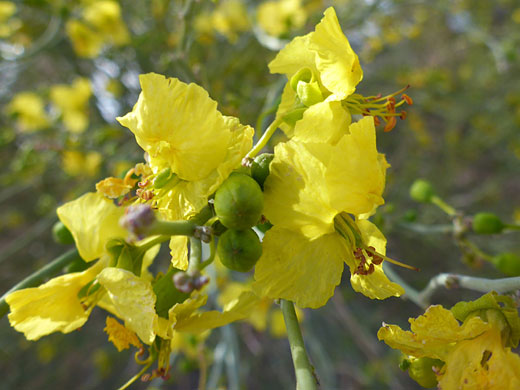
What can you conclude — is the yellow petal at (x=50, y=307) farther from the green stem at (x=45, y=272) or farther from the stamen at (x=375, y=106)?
the stamen at (x=375, y=106)

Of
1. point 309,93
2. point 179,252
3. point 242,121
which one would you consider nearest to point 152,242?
point 179,252

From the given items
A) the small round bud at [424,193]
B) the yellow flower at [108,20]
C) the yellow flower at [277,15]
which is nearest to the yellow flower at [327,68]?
the small round bud at [424,193]

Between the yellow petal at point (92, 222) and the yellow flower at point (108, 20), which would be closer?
the yellow petal at point (92, 222)

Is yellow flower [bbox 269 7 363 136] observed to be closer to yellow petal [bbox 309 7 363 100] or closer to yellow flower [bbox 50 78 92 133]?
yellow petal [bbox 309 7 363 100]

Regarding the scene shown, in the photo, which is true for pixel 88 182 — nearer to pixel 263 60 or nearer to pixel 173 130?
pixel 263 60

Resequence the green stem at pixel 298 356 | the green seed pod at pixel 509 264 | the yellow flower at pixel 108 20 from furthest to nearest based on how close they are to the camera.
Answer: the yellow flower at pixel 108 20 → the green seed pod at pixel 509 264 → the green stem at pixel 298 356
